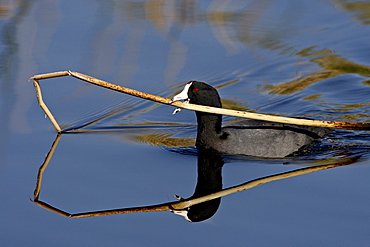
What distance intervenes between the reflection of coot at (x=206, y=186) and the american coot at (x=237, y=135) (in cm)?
17

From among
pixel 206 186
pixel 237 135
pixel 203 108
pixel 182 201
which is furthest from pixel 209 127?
pixel 182 201

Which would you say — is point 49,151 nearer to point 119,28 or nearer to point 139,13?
point 119,28

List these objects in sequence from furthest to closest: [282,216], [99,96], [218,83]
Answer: [218,83]
[99,96]
[282,216]

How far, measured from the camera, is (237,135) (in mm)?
5742

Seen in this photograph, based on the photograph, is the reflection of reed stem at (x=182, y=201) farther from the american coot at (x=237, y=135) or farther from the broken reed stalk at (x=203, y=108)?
the american coot at (x=237, y=135)

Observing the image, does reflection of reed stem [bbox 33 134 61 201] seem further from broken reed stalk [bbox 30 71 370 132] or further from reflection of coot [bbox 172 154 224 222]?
reflection of coot [bbox 172 154 224 222]

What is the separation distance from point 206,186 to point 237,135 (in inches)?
43.0

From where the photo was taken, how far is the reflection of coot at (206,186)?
4.27m

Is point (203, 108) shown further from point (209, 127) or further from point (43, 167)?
point (43, 167)

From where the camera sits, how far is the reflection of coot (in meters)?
4.27

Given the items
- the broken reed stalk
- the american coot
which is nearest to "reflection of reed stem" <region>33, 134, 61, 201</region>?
the broken reed stalk

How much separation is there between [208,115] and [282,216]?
1.73 m

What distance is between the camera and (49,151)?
545 cm

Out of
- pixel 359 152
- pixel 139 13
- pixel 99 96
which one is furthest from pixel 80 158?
pixel 139 13
